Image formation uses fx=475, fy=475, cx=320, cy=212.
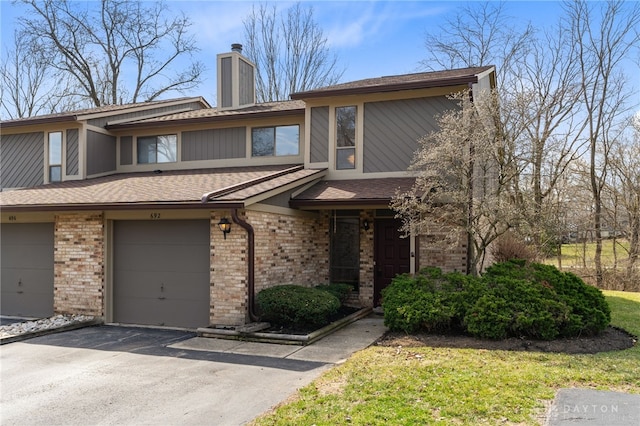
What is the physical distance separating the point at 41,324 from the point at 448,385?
8.38 m

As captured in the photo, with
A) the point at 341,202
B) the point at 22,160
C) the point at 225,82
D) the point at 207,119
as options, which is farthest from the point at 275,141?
the point at 22,160

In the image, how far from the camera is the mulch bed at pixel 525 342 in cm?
719

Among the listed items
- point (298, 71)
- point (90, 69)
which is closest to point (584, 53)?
point (298, 71)

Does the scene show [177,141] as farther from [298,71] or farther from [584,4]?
[584,4]

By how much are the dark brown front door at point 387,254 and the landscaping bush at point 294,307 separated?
2.59m

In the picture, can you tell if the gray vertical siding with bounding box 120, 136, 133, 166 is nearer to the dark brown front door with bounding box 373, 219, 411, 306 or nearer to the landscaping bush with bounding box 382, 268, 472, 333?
the dark brown front door with bounding box 373, 219, 411, 306

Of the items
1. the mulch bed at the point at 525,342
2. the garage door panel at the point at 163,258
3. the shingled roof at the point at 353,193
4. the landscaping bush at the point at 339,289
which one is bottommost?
the mulch bed at the point at 525,342

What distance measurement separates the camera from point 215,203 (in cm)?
852

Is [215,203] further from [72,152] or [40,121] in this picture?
[40,121]

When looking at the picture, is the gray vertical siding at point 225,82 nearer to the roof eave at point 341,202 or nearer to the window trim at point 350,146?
the window trim at point 350,146

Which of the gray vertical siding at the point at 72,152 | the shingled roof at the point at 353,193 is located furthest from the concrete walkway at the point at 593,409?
the gray vertical siding at the point at 72,152

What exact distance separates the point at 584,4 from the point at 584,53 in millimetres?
Answer: 2070

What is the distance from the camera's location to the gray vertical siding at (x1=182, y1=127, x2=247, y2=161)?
1333cm

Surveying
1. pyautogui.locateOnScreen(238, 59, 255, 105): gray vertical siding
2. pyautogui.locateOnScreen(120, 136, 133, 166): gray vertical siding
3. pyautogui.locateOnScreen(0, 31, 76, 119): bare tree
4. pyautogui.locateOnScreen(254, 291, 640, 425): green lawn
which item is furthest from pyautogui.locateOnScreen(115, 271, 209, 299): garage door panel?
pyautogui.locateOnScreen(0, 31, 76, 119): bare tree
